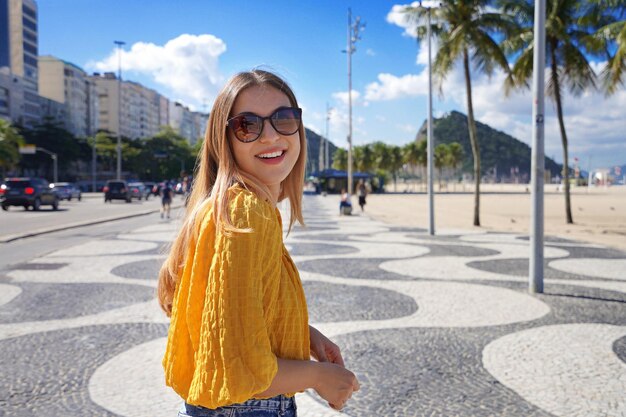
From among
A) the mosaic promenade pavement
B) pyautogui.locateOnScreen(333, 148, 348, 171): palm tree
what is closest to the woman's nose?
the mosaic promenade pavement

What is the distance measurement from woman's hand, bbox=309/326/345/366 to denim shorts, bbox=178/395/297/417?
9.0 inches

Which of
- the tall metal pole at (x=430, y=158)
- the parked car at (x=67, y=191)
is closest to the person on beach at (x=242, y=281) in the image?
the tall metal pole at (x=430, y=158)

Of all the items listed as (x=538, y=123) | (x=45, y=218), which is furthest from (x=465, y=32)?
(x=45, y=218)

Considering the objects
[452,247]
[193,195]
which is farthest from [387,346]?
[452,247]

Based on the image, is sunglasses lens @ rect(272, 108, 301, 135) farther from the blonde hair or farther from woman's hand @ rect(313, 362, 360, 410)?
woman's hand @ rect(313, 362, 360, 410)

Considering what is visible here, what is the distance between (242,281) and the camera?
1.31 m

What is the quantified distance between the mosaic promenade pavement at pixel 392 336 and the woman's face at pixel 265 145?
7.56 feet

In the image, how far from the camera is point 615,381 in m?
3.91

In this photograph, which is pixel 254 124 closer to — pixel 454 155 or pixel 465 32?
pixel 465 32

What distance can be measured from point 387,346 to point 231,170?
3.59 meters

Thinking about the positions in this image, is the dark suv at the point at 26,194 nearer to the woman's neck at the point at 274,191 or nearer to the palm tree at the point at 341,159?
the woman's neck at the point at 274,191

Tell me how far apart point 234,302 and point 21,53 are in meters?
103

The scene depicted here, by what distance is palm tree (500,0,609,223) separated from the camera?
18.3m

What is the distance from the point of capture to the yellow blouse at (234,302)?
51.8 inches
